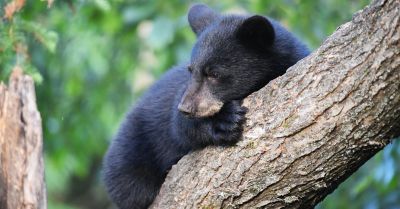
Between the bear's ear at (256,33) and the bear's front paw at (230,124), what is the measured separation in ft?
1.69

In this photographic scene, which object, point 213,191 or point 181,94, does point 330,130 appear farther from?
point 181,94

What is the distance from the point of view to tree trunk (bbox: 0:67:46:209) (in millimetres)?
4355

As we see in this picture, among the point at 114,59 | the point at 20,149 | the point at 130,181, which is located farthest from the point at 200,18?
the point at 114,59

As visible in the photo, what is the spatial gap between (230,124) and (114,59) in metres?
5.54

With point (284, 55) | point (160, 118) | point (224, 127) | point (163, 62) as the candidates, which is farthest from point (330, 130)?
point (163, 62)

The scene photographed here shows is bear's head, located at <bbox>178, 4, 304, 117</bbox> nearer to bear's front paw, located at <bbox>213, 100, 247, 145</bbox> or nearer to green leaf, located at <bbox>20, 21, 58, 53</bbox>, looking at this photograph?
bear's front paw, located at <bbox>213, 100, 247, 145</bbox>

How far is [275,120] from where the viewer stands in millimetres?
3822

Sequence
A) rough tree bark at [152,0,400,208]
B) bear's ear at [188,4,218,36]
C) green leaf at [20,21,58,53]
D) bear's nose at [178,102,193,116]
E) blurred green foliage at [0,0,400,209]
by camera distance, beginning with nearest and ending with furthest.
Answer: rough tree bark at [152,0,400,208] < bear's nose at [178,102,193,116] < green leaf at [20,21,58,53] < bear's ear at [188,4,218,36] < blurred green foliage at [0,0,400,209]

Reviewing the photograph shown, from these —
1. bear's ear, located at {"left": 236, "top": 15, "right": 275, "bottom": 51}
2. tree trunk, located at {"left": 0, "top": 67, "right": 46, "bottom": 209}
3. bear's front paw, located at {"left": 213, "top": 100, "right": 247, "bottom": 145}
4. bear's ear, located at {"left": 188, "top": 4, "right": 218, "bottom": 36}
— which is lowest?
tree trunk, located at {"left": 0, "top": 67, "right": 46, "bottom": 209}

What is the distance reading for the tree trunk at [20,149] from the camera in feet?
14.3

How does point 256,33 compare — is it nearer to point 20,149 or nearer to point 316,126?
point 316,126

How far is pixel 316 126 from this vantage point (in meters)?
3.65

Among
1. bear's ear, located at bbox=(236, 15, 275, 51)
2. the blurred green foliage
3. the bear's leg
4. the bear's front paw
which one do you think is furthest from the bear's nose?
the blurred green foliage

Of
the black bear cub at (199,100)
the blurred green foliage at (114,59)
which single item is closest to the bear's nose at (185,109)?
the black bear cub at (199,100)
